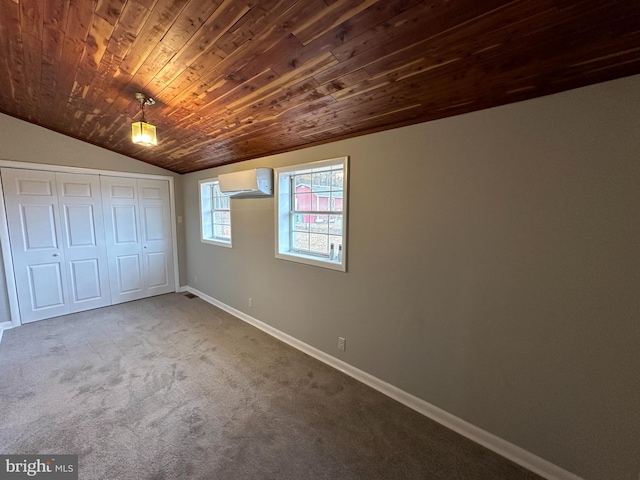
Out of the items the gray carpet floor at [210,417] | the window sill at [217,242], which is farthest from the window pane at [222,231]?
the gray carpet floor at [210,417]

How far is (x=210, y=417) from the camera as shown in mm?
1907

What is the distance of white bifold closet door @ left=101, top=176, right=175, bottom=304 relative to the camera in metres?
4.05

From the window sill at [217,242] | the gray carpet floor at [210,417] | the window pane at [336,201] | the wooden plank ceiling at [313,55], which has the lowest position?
the gray carpet floor at [210,417]

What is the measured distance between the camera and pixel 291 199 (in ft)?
9.91

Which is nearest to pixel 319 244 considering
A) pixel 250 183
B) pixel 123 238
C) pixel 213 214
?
pixel 250 183

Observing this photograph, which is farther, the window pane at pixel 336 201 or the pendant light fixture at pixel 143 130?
the window pane at pixel 336 201

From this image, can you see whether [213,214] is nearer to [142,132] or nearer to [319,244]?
[142,132]

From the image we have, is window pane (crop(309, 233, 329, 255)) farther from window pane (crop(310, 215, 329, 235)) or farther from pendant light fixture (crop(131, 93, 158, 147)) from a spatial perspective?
pendant light fixture (crop(131, 93, 158, 147))

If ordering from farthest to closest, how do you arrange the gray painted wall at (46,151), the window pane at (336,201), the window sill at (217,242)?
the window sill at (217,242), the gray painted wall at (46,151), the window pane at (336,201)

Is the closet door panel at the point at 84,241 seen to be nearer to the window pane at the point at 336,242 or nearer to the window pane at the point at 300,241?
the window pane at the point at 300,241

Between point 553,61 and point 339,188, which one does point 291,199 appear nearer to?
point 339,188

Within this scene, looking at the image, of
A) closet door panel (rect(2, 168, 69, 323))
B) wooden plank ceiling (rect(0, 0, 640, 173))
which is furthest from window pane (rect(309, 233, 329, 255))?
closet door panel (rect(2, 168, 69, 323))

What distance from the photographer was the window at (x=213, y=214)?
4.07 m

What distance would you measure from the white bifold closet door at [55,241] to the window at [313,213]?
3.05 meters
